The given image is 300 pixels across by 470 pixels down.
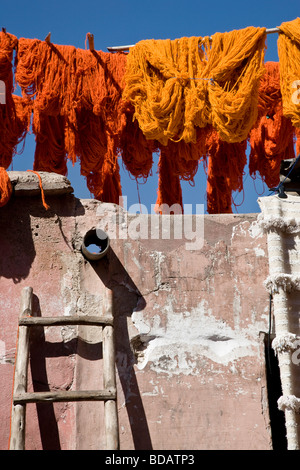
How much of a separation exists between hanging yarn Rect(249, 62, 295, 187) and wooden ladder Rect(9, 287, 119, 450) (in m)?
3.26

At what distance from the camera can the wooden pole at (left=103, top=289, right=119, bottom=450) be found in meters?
3.97

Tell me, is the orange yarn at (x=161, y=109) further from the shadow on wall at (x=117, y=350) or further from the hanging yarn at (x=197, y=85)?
the shadow on wall at (x=117, y=350)

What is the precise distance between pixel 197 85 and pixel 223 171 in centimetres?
138

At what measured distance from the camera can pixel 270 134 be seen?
7434 millimetres

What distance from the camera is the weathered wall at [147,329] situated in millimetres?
4414

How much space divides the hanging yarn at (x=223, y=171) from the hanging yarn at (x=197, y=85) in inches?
40.4

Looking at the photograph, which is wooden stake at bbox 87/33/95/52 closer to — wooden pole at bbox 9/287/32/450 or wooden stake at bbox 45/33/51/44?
wooden stake at bbox 45/33/51/44

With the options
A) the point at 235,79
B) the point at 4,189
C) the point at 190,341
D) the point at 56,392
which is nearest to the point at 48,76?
the point at 235,79

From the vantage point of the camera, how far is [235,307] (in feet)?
15.4

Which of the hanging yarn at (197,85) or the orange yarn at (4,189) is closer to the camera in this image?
the orange yarn at (4,189)

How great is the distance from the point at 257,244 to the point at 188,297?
1.88 ft

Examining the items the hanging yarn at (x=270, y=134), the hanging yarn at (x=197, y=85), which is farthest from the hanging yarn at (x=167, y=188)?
the hanging yarn at (x=197, y=85)

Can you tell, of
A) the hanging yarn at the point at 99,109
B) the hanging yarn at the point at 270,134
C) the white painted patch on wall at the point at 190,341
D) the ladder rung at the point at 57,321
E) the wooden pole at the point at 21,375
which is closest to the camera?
the wooden pole at the point at 21,375

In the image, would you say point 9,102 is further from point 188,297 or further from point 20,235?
point 188,297
